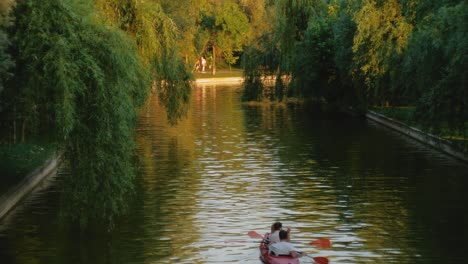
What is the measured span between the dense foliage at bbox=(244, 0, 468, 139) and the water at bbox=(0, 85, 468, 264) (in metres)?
2.68

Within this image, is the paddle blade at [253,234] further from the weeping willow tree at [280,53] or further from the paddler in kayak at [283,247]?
the weeping willow tree at [280,53]

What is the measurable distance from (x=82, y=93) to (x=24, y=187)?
787 cm

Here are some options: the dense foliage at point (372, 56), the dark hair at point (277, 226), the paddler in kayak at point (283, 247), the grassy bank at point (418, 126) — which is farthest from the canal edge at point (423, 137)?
the paddler in kayak at point (283, 247)

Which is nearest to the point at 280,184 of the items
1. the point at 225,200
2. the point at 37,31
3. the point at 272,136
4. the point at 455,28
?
the point at 225,200

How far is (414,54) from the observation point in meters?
33.9

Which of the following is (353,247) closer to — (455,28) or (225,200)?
(225,200)

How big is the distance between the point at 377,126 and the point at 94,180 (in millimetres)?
30736

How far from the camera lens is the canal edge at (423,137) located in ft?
114

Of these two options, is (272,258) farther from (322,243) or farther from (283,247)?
(322,243)

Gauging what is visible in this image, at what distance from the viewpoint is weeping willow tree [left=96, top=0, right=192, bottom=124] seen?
33.0 metres

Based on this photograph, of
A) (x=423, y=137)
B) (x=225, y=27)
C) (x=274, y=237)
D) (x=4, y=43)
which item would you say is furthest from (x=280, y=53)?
(x=225, y=27)

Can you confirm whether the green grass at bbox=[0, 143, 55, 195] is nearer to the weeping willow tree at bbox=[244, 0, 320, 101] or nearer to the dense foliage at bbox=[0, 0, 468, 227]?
the dense foliage at bbox=[0, 0, 468, 227]

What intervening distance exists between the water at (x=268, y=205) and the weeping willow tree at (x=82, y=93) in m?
1.14

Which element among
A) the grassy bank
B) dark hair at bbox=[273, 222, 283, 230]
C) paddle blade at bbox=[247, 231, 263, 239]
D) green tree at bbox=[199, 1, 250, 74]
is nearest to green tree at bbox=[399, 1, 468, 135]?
the grassy bank
